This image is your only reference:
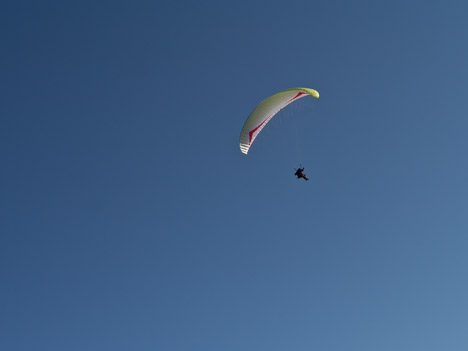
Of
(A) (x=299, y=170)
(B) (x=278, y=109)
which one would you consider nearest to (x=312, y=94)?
(B) (x=278, y=109)

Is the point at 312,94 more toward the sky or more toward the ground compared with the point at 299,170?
more toward the sky

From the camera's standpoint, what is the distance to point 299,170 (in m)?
37.5

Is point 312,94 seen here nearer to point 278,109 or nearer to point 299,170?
point 278,109

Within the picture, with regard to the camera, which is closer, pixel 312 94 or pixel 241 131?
pixel 312 94

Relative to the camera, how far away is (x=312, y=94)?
34719mm

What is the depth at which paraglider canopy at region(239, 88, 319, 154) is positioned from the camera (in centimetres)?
3512

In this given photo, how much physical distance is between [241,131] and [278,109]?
10.5ft

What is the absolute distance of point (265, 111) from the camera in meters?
36.2

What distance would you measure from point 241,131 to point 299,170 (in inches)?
207

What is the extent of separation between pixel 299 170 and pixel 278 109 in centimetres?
484

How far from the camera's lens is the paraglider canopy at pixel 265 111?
35.1 metres

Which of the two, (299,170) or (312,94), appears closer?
(312,94)

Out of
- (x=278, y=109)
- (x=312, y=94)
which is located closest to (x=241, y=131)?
(x=278, y=109)

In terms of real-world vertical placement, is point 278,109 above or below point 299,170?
above
